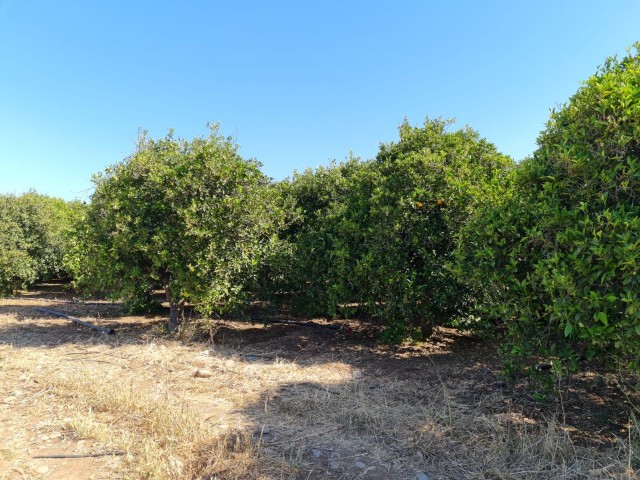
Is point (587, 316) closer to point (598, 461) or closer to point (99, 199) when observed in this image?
point (598, 461)

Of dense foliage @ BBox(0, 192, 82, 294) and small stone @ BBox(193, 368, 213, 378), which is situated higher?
dense foliage @ BBox(0, 192, 82, 294)

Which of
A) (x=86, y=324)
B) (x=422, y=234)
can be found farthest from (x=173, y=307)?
(x=422, y=234)

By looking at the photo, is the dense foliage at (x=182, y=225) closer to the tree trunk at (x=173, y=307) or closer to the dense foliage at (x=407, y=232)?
the tree trunk at (x=173, y=307)

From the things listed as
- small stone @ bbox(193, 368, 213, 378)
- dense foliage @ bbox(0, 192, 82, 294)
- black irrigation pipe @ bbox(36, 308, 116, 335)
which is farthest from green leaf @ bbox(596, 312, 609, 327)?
dense foliage @ bbox(0, 192, 82, 294)

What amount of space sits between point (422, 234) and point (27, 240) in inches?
470

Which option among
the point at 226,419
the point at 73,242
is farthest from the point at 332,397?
the point at 73,242

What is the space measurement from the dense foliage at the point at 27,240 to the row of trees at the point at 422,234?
546cm

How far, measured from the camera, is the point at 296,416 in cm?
376

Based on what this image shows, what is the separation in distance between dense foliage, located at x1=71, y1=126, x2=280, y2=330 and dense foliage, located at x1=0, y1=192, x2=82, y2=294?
18.7 feet

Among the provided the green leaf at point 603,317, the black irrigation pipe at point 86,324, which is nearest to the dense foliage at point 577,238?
the green leaf at point 603,317

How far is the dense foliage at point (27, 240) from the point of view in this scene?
11547 millimetres

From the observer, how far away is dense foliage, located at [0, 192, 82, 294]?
11.5 metres

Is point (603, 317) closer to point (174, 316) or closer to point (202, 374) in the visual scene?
point (202, 374)

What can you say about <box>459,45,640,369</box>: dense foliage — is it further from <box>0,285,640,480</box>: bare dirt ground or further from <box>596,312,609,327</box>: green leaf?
<box>0,285,640,480</box>: bare dirt ground
